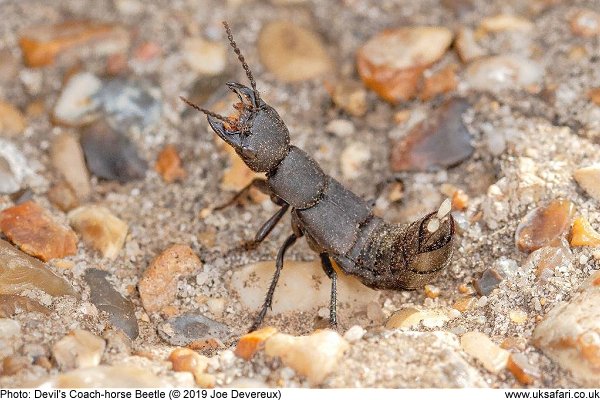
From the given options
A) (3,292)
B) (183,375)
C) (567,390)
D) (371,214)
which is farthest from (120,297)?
(567,390)

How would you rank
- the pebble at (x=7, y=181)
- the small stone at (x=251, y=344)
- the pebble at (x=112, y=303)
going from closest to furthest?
the small stone at (x=251, y=344)
the pebble at (x=112, y=303)
the pebble at (x=7, y=181)

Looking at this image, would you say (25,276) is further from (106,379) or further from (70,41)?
(70,41)

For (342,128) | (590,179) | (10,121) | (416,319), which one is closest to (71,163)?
(10,121)

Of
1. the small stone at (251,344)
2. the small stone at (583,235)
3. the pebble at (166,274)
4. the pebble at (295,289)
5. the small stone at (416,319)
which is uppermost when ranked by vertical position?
the small stone at (251,344)

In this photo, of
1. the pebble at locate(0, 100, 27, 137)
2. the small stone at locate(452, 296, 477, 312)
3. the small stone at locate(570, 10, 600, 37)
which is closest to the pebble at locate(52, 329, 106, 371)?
the small stone at locate(452, 296, 477, 312)

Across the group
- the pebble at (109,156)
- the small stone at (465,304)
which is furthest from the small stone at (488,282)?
the pebble at (109,156)

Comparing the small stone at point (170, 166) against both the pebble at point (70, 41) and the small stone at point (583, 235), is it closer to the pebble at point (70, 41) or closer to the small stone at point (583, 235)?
the pebble at point (70, 41)
